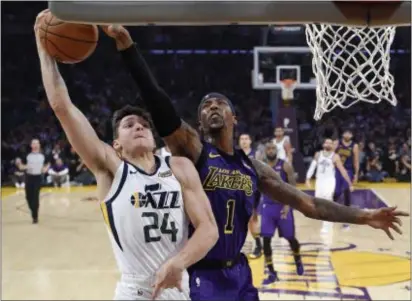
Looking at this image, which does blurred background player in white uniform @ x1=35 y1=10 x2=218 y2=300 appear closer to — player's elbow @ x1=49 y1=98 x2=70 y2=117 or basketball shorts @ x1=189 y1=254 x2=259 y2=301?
player's elbow @ x1=49 y1=98 x2=70 y2=117

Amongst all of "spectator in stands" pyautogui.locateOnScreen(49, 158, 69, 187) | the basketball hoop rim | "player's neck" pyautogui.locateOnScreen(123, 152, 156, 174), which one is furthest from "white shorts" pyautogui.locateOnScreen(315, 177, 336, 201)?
"spectator in stands" pyautogui.locateOnScreen(49, 158, 69, 187)

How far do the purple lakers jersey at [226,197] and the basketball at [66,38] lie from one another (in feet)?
2.78

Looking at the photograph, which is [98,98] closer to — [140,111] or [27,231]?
[27,231]

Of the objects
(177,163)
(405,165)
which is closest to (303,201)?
(177,163)

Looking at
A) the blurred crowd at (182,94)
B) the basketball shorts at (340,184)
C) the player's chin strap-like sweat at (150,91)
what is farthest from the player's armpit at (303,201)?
the blurred crowd at (182,94)

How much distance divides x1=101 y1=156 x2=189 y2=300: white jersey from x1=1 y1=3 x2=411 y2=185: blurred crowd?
15.2m

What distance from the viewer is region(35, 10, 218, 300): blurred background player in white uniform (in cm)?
258

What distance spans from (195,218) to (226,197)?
617 mm

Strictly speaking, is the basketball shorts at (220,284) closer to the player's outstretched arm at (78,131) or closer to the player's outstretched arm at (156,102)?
the player's outstretched arm at (156,102)

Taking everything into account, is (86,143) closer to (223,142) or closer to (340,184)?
(223,142)

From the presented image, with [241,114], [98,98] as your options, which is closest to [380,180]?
[241,114]

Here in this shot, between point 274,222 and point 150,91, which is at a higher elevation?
point 150,91

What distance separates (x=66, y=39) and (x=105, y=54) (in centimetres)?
1984

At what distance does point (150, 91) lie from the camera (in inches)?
111
